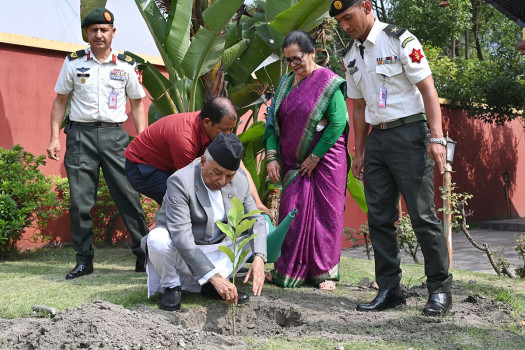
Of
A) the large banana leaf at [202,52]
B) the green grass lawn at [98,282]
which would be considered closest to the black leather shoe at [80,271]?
the green grass lawn at [98,282]

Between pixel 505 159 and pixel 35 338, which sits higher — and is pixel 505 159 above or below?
above

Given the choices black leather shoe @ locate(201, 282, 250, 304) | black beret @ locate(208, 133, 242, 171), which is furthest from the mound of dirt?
black beret @ locate(208, 133, 242, 171)

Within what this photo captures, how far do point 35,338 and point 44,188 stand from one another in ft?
10.6

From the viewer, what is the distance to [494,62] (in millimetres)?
12477

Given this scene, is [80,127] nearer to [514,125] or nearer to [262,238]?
[262,238]

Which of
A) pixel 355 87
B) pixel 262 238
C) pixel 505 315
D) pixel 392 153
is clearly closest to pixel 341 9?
pixel 355 87

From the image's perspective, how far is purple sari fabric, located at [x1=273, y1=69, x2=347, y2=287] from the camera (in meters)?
4.30

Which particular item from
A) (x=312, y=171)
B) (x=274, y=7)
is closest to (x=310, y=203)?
(x=312, y=171)

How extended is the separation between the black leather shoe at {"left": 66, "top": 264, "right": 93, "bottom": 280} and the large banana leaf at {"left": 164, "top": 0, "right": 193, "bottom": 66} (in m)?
1.92

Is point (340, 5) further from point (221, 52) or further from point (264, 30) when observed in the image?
point (264, 30)

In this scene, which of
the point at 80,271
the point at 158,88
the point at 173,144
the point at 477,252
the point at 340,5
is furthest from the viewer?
the point at 477,252

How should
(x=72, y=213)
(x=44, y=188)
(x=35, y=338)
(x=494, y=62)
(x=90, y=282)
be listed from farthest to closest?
1. (x=494, y=62)
2. (x=44, y=188)
3. (x=72, y=213)
4. (x=90, y=282)
5. (x=35, y=338)

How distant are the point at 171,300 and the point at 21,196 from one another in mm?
2832

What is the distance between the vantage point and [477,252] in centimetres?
818
